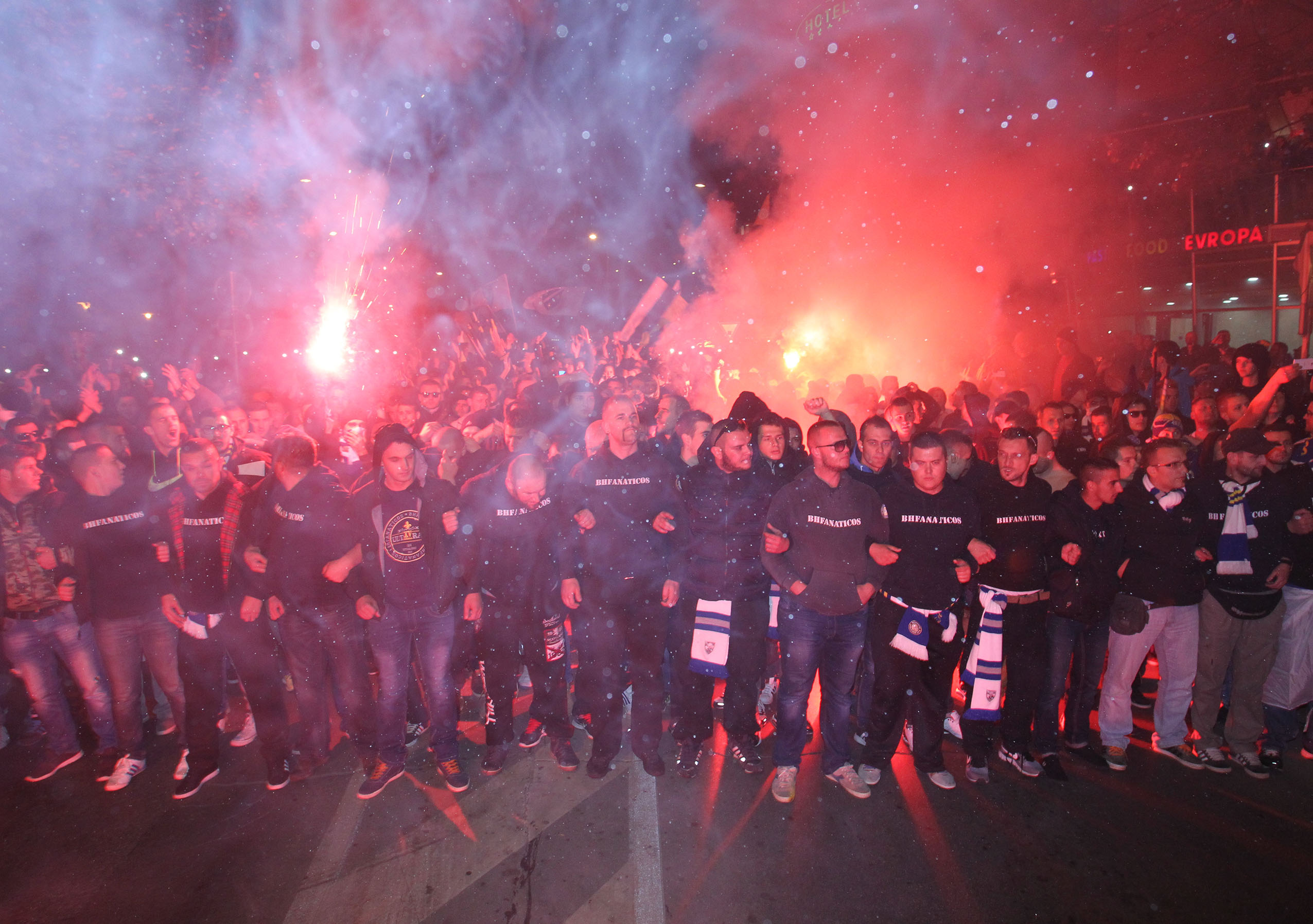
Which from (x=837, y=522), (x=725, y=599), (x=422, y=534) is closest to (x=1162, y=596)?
(x=837, y=522)

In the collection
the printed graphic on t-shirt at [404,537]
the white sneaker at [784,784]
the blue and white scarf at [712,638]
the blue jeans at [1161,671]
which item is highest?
the printed graphic on t-shirt at [404,537]

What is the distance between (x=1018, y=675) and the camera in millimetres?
3746

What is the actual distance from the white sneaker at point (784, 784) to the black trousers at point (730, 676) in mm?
361

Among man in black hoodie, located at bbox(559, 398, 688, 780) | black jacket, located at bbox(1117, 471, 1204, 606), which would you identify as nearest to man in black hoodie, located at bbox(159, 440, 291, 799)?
man in black hoodie, located at bbox(559, 398, 688, 780)

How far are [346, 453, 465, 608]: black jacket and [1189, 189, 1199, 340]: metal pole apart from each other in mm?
13126

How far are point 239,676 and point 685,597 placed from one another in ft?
10.1

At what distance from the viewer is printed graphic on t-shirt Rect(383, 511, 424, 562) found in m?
3.56

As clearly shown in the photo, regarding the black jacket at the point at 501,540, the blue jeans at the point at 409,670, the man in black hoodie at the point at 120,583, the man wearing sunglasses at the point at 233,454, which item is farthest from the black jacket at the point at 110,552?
the black jacket at the point at 501,540

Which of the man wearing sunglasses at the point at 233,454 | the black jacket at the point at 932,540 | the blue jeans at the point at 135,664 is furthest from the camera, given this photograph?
the man wearing sunglasses at the point at 233,454

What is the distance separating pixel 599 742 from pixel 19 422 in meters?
5.47

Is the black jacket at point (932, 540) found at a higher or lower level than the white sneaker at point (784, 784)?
higher

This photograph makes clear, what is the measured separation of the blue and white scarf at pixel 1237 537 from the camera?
381 cm

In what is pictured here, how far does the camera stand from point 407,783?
378cm

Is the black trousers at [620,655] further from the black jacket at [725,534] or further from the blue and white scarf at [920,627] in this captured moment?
the blue and white scarf at [920,627]
